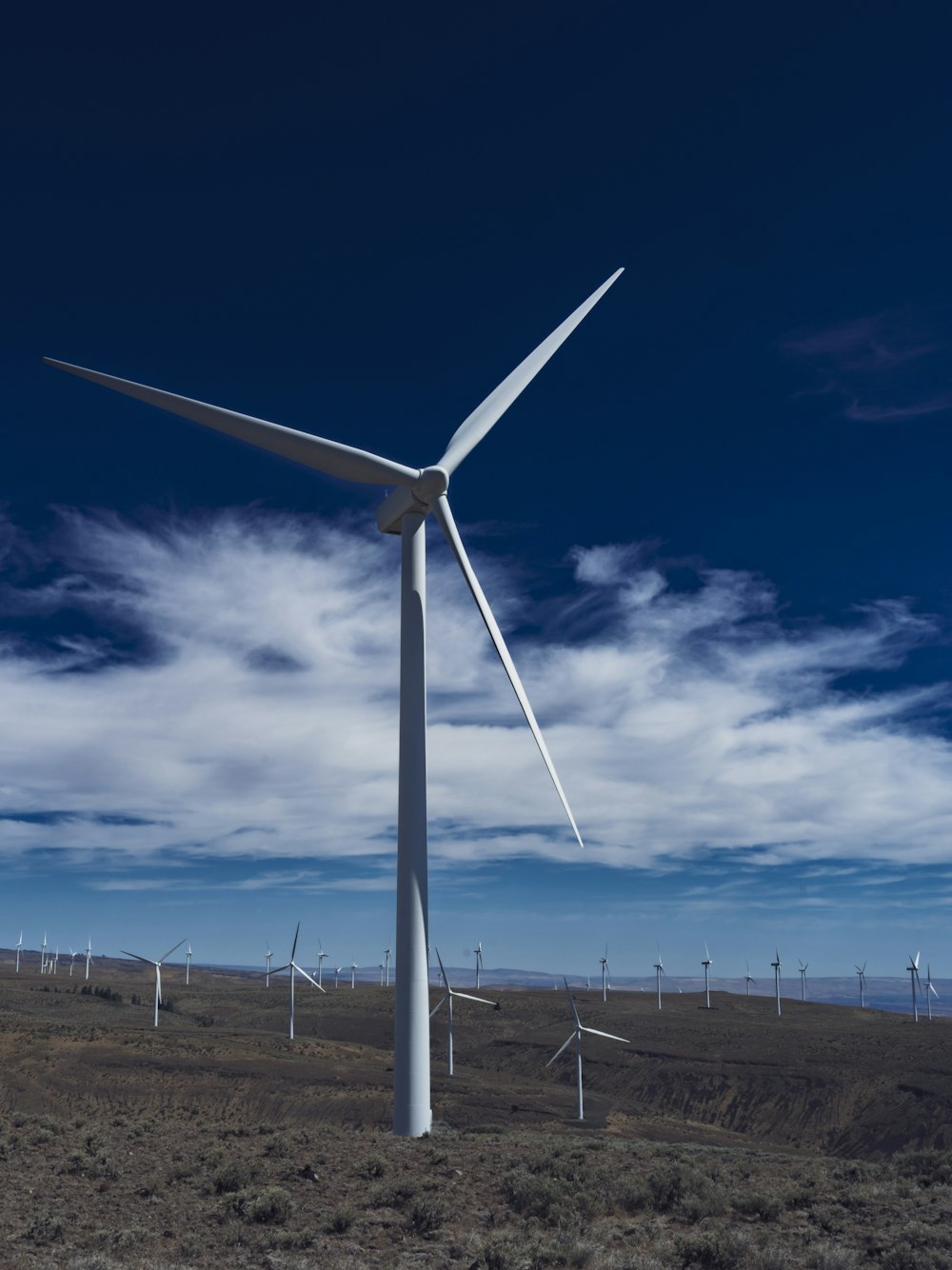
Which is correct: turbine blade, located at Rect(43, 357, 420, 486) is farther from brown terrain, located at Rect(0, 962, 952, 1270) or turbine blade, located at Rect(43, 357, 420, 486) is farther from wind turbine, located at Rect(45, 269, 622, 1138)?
brown terrain, located at Rect(0, 962, 952, 1270)

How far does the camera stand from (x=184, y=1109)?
57.7 meters

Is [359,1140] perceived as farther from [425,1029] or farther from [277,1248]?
[277,1248]

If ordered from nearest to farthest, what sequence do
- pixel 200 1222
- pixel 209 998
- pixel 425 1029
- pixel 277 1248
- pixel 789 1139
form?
pixel 277 1248 → pixel 200 1222 → pixel 425 1029 → pixel 789 1139 → pixel 209 998

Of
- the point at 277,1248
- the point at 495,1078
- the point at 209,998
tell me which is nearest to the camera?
the point at 277,1248

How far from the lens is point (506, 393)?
3838 cm

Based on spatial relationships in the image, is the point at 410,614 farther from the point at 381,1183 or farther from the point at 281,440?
the point at 381,1183

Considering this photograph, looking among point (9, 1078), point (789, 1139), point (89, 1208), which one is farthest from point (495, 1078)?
point (89, 1208)

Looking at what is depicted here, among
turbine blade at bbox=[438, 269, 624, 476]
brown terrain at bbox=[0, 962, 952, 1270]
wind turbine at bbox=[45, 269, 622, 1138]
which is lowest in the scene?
brown terrain at bbox=[0, 962, 952, 1270]

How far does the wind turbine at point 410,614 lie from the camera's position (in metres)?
29.4

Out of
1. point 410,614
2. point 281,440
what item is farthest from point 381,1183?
point 281,440

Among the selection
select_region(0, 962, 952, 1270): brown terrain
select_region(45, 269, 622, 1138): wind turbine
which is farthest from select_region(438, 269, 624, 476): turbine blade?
select_region(0, 962, 952, 1270): brown terrain

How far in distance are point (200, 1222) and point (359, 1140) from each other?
8.91m

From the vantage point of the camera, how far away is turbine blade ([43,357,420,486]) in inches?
1321

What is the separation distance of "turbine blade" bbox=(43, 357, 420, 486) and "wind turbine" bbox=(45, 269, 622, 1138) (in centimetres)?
3
